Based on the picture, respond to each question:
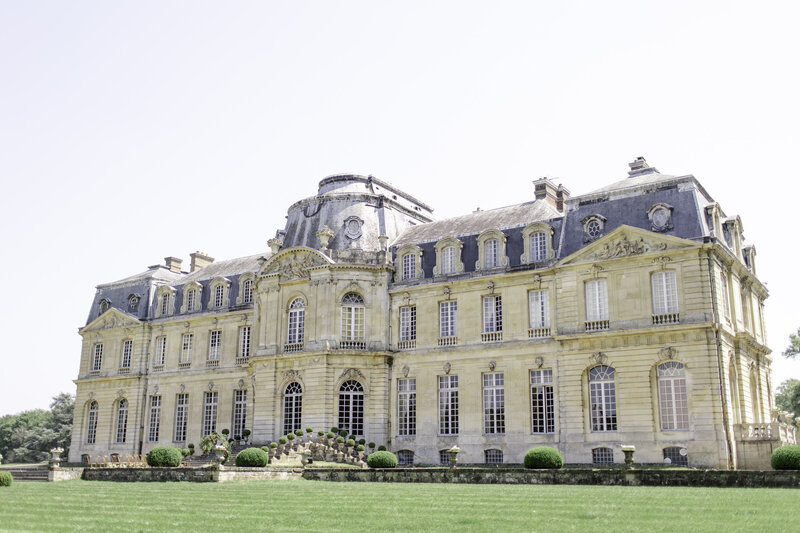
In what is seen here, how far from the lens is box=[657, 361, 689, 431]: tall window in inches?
1113

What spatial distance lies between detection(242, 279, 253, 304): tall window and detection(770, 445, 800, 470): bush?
2624 centimetres

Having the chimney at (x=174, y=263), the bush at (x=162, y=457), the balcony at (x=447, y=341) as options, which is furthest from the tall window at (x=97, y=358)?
the balcony at (x=447, y=341)

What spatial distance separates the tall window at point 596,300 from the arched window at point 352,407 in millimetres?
10524

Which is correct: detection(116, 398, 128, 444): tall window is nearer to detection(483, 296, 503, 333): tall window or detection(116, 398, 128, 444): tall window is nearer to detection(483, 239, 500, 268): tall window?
detection(483, 296, 503, 333): tall window

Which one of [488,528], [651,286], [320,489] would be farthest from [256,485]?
[651,286]

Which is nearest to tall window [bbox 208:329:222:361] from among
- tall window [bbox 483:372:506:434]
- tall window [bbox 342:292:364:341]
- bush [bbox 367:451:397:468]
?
tall window [bbox 342:292:364:341]

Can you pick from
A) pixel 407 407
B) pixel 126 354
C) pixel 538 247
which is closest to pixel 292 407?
pixel 407 407

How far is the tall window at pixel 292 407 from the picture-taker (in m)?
35.5

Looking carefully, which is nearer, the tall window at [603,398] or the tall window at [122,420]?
the tall window at [603,398]

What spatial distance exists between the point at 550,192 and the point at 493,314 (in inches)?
280

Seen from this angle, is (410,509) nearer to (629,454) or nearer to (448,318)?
(629,454)

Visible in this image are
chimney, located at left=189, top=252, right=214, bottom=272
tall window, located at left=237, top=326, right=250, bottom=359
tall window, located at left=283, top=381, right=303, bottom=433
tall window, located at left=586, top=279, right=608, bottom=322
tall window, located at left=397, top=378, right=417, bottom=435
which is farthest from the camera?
chimney, located at left=189, top=252, right=214, bottom=272

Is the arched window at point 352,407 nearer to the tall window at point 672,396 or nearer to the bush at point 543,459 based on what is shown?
the bush at point 543,459

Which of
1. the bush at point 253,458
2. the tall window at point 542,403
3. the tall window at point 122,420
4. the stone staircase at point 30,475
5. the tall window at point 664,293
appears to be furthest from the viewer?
the tall window at point 122,420
